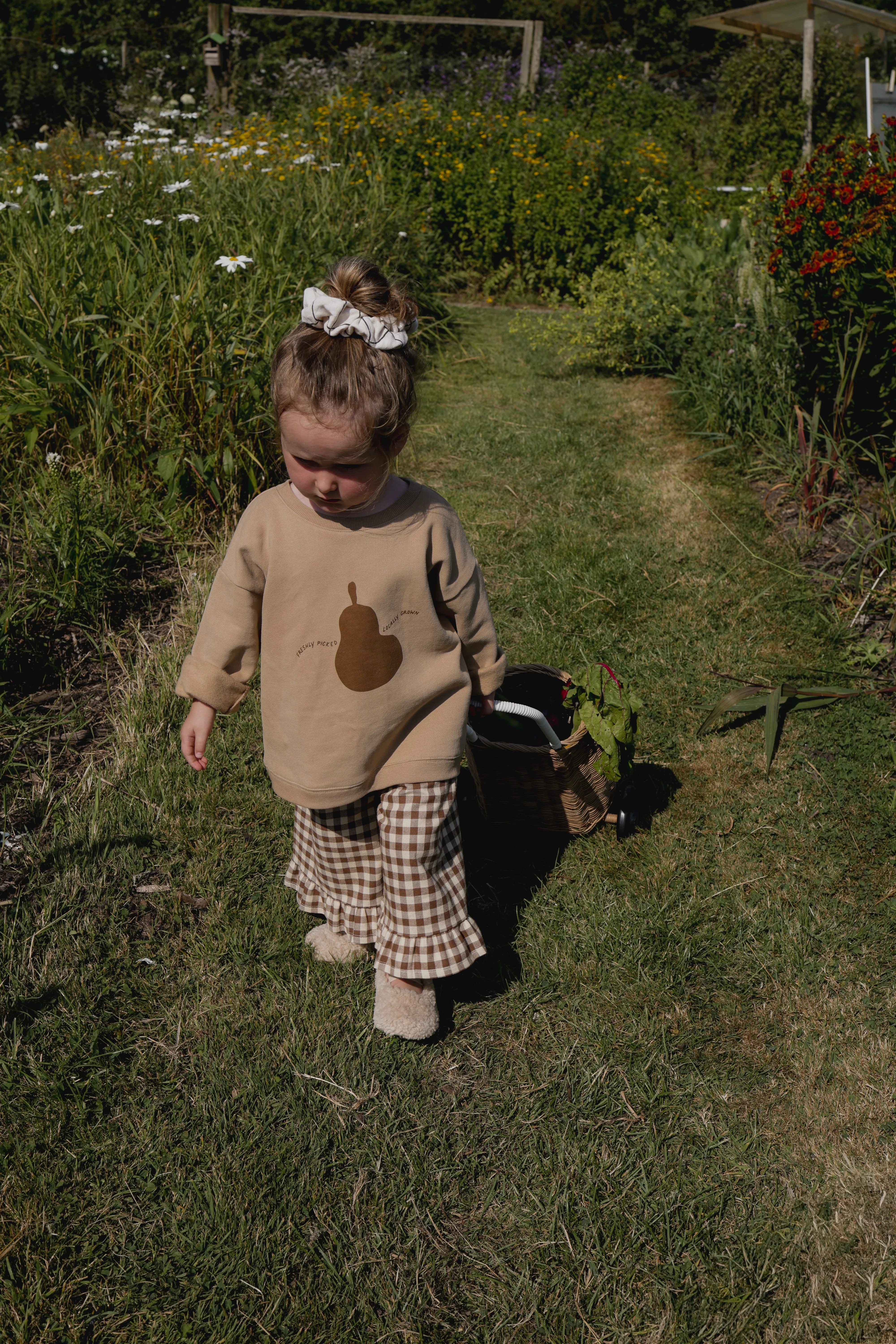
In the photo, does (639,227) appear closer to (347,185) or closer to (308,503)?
(347,185)

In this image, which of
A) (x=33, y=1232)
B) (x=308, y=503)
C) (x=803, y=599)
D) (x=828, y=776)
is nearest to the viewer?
(x=33, y=1232)

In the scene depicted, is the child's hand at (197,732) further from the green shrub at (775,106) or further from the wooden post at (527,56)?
the wooden post at (527,56)

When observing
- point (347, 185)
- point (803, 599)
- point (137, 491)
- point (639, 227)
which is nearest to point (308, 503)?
point (137, 491)

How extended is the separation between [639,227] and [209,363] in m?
4.86

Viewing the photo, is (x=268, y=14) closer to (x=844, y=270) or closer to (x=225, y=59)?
(x=225, y=59)

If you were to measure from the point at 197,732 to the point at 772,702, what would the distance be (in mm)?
1889

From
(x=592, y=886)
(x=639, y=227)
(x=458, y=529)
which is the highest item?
(x=458, y=529)

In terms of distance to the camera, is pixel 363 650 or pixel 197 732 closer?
pixel 363 650

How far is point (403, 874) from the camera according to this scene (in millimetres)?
2230

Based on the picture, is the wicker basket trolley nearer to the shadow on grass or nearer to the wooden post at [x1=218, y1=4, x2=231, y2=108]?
the shadow on grass

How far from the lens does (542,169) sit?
27.1 ft

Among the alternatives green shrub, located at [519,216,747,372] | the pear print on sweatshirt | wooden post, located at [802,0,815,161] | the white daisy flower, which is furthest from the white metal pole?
the pear print on sweatshirt

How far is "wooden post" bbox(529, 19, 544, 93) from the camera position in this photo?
36.7ft

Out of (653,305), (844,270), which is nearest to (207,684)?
(844,270)
